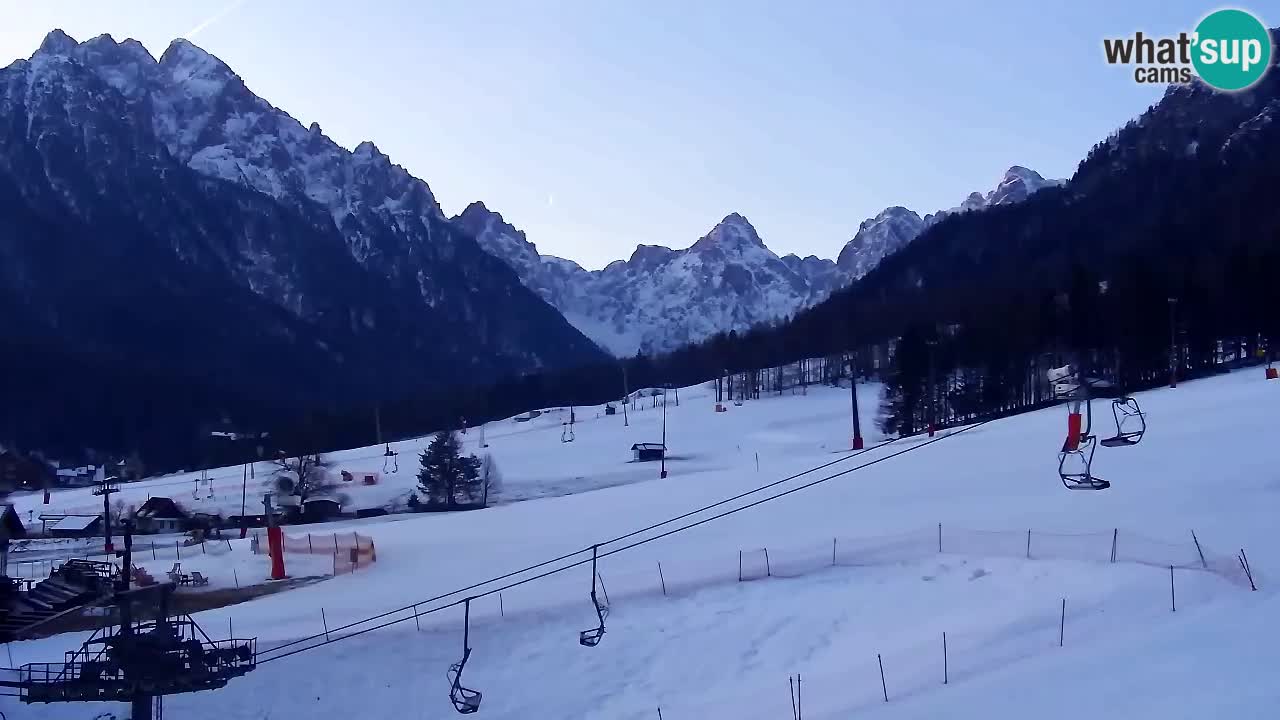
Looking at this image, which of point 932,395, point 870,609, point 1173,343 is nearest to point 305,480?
point 932,395

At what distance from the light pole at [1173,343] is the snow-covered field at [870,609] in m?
15.4

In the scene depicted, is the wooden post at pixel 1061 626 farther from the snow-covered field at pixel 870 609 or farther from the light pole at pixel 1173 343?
the light pole at pixel 1173 343

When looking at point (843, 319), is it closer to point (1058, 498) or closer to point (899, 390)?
point (899, 390)

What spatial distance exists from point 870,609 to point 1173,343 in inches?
1457

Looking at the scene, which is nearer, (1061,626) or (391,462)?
(1061,626)

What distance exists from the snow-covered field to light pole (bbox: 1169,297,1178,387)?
1535 cm

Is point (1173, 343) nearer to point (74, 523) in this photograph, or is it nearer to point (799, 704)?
point (799, 704)

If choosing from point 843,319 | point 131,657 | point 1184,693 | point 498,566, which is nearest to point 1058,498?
point 1184,693

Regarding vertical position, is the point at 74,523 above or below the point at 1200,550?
below

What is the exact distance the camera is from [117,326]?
577 ft

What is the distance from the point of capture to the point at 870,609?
20016 mm

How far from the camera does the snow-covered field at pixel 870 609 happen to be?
48.2ft

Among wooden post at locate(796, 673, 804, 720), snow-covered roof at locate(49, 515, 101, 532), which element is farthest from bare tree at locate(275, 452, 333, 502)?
wooden post at locate(796, 673, 804, 720)

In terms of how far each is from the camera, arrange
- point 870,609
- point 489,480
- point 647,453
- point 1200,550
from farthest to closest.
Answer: point 647,453
point 489,480
point 870,609
point 1200,550
